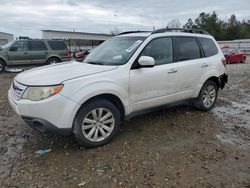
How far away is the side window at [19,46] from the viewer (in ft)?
42.3

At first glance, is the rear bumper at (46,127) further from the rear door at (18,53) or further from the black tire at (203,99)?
the rear door at (18,53)

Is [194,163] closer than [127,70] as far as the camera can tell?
Yes

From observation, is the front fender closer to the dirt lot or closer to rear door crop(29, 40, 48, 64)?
the dirt lot

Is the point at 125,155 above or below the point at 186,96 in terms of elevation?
below

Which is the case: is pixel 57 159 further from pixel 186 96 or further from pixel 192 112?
pixel 192 112

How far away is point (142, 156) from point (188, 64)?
7.35 feet

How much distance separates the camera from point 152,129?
4.53 meters

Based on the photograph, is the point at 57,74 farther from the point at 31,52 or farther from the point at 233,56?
the point at 233,56

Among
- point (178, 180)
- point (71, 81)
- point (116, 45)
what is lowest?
point (178, 180)

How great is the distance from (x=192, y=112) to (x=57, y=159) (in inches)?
129

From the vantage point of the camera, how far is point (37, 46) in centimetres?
1334

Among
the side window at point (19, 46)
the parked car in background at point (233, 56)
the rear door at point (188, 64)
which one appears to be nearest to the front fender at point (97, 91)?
the rear door at point (188, 64)

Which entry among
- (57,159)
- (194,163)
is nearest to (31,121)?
(57,159)

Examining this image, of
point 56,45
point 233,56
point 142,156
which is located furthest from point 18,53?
point 233,56
